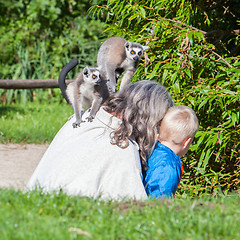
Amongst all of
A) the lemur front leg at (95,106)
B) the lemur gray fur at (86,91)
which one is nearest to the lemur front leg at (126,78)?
the lemur gray fur at (86,91)

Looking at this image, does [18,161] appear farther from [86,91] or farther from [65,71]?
[65,71]

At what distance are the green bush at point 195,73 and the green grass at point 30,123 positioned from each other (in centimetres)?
273

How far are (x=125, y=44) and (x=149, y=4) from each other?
157 cm

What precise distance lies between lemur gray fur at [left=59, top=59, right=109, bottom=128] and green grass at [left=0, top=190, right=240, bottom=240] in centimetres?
63

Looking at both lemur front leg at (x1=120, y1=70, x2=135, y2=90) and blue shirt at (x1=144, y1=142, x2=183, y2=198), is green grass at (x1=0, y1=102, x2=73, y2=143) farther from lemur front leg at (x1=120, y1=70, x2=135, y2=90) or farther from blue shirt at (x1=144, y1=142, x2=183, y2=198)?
blue shirt at (x1=144, y1=142, x2=183, y2=198)

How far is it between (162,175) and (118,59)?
85 centimetres

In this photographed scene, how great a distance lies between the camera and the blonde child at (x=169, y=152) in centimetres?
263

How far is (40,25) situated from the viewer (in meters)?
10.2

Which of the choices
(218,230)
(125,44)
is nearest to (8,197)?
(218,230)

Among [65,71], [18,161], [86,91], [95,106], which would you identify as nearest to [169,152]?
[95,106]

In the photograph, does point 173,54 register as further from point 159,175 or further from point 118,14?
point 159,175

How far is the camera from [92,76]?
9.00 feet

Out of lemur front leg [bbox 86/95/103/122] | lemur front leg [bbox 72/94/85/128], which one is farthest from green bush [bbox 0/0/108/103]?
lemur front leg [bbox 86/95/103/122]

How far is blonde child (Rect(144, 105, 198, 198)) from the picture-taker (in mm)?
2627
